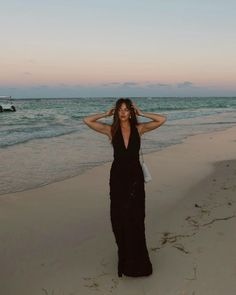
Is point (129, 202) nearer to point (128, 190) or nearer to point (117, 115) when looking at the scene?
point (128, 190)

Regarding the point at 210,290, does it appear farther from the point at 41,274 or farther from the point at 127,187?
the point at 41,274

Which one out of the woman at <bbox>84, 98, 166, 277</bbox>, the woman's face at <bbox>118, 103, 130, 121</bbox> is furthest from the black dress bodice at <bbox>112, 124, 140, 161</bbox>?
the woman's face at <bbox>118, 103, 130, 121</bbox>

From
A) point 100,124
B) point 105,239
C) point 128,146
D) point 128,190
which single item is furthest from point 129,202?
point 105,239

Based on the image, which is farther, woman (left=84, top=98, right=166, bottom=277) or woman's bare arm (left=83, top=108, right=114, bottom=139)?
woman's bare arm (left=83, top=108, right=114, bottom=139)

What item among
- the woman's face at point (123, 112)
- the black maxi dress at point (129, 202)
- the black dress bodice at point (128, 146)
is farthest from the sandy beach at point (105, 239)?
the woman's face at point (123, 112)

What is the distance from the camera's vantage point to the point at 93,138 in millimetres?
19203

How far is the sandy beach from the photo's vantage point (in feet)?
14.6

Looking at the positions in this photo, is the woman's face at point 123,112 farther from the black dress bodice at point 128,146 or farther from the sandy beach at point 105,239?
the sandy beach at point 105,239

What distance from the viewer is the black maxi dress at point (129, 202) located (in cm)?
455

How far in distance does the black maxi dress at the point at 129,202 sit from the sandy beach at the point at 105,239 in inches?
6.8

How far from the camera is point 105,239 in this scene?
5.77 m

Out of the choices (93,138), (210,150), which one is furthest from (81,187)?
(93,138)

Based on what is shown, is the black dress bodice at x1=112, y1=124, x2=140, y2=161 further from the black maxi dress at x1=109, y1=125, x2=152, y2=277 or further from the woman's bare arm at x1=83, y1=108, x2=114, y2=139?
the woman's bare arm at x1=83, y1=108, x2=114, y2=139

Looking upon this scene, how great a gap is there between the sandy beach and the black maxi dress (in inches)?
6.8
